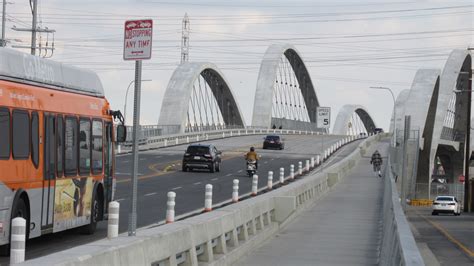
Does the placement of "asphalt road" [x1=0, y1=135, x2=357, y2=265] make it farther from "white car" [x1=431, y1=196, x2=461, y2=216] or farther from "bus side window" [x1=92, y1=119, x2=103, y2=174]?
"white car" [x1=431, y1=196, x2=461, y2=216]

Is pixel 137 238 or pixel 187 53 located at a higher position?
pixel 187 53

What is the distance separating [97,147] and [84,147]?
1.15m

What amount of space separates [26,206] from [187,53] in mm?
107930

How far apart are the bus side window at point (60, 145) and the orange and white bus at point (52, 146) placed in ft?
0.06

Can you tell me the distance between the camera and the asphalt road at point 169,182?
67.9ft

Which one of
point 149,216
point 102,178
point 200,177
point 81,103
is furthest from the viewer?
point 200,177

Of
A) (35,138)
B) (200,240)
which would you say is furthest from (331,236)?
(200,240)

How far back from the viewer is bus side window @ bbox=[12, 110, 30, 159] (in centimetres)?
1600

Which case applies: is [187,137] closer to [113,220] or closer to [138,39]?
[113,220]

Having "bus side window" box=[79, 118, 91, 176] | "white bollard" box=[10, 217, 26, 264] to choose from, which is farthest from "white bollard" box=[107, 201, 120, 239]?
"white bollard" box=[10, 217, 26, 264]

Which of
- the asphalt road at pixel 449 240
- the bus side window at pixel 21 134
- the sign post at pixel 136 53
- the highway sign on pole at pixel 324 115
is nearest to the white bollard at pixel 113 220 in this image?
the bus side window at pixel 21 134

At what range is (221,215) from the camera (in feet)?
57.1

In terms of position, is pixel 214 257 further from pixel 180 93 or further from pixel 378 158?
pixel 180 93

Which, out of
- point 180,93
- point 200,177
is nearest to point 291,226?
point 200,177
